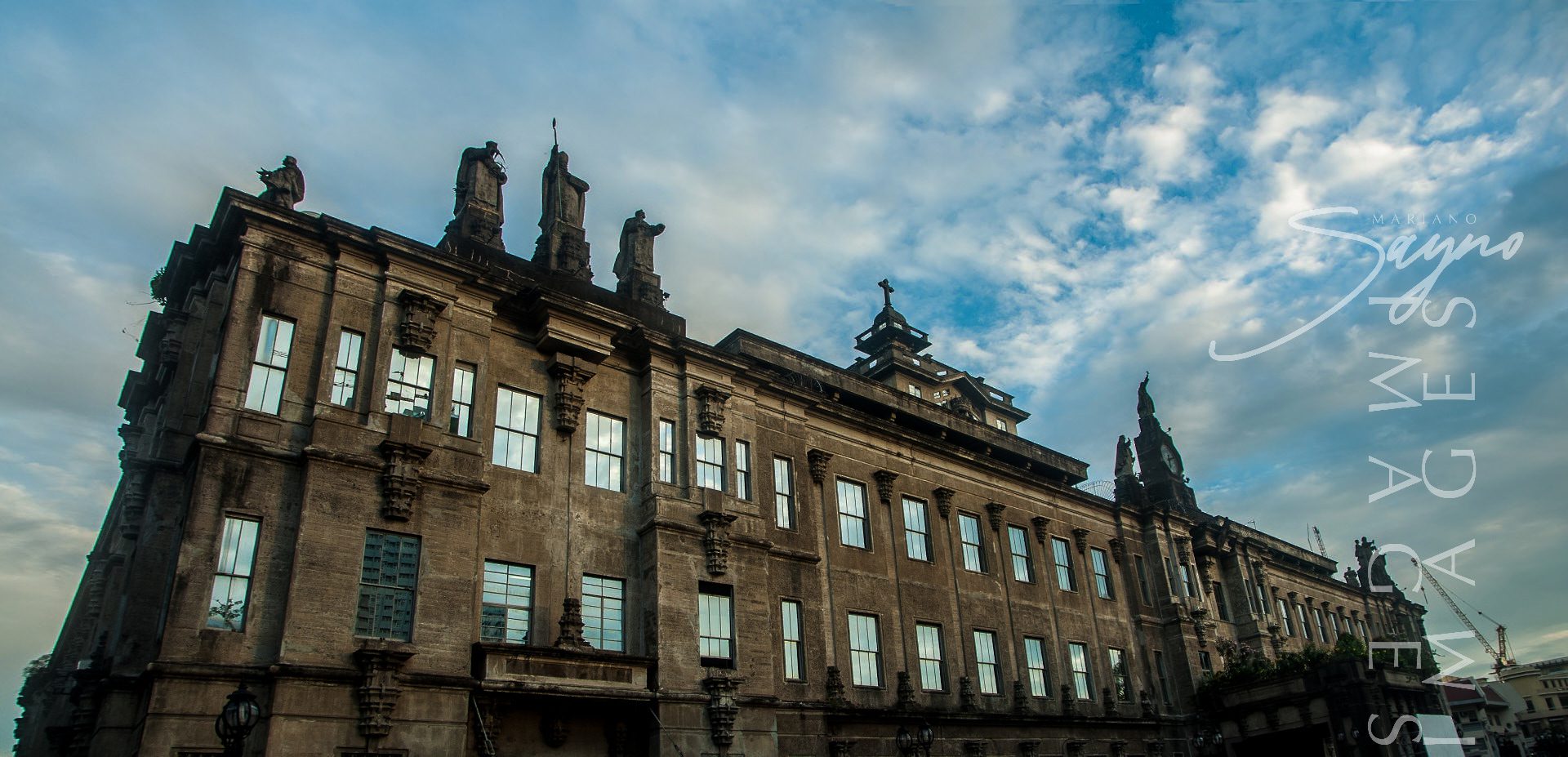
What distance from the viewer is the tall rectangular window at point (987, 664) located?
3105 cm

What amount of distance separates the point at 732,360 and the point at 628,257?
4463 mm

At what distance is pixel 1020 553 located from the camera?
3522cm

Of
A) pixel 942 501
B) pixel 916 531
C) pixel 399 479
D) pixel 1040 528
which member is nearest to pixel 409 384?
pixel 399 479

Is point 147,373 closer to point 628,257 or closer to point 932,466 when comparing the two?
point 628,257

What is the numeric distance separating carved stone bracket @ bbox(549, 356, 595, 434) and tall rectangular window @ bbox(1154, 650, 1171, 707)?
26.5 m

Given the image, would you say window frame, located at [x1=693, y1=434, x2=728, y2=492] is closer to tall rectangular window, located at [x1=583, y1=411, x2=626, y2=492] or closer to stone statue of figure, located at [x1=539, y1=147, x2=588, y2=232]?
tall rectangular window, located at [x1=583, y1=411, x2=626, y2=492]

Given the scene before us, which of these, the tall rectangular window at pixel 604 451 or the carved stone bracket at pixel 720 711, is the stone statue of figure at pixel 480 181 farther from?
the carved stone bracket at pixel 720 711

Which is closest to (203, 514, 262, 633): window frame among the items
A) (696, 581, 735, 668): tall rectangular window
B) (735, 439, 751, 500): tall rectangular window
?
(696, 581, 735, 668): tall rectangular window

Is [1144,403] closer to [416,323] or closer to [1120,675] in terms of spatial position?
[1120,675]

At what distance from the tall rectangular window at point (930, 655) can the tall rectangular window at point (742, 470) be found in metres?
7.88

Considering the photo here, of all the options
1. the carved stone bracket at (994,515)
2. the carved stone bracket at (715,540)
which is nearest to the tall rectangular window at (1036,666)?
the carved stone bracket at (994,515)

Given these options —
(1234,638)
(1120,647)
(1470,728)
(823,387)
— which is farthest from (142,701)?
(1470,728)

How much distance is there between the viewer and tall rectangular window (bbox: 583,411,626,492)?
2323 centimetres

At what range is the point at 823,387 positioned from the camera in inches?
1275
